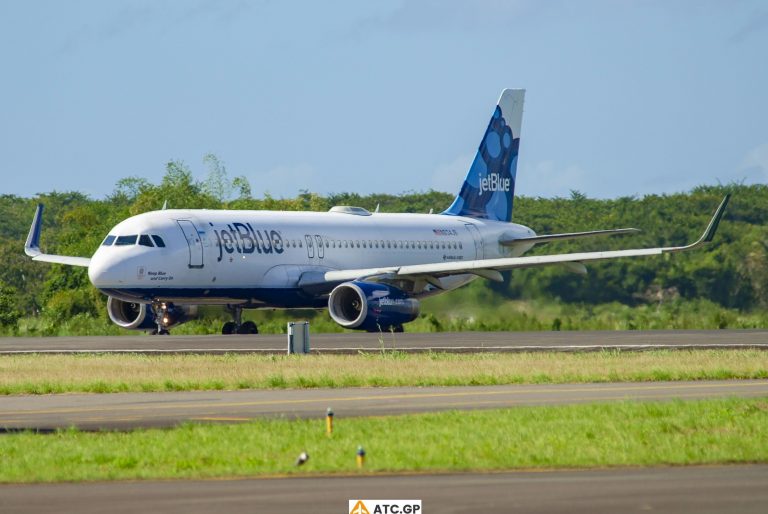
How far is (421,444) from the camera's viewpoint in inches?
683

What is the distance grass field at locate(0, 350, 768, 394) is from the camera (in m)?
27.7

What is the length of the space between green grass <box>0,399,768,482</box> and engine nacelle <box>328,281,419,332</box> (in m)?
26.3

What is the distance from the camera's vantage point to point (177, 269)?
46750 mm

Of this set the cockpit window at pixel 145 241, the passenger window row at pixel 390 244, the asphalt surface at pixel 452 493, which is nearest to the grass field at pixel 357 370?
the cockpit window at pixel 145 241

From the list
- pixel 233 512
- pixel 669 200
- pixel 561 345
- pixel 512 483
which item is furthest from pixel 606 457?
pixel 669 200

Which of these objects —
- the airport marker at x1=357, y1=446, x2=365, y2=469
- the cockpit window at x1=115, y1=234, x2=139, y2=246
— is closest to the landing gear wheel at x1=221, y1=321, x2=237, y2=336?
the cockpit window at x1=115, y1=234, x2=139, y2=246

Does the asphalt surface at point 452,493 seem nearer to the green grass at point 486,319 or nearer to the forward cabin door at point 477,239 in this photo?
the green grass at point 486,319

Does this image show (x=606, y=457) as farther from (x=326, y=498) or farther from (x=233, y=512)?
(x=233, y=512)

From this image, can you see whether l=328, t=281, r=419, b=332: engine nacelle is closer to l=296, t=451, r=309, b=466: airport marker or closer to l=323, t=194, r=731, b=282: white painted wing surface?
l=323, t=194, r=731, b=282: white painted wing surface

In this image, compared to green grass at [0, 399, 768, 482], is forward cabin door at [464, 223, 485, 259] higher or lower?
higher

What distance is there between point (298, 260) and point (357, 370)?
21.6 m

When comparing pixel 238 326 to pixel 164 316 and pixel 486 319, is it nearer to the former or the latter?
pixel 164 316

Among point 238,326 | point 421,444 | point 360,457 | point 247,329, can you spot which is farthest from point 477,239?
point 360,457

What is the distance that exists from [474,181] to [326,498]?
48505mm
